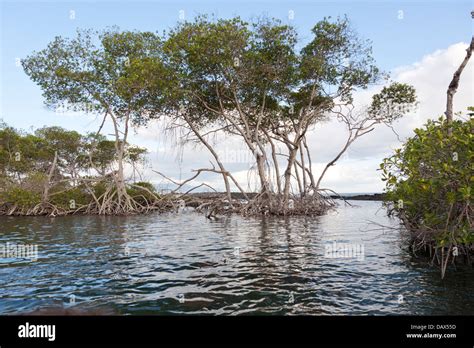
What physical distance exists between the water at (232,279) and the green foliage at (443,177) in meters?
1.28

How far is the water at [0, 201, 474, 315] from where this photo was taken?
722 cm

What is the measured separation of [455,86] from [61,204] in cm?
3179

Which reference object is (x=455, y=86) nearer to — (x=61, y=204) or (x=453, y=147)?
(x=453, y=147)

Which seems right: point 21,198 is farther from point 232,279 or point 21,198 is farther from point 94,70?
point 232,279

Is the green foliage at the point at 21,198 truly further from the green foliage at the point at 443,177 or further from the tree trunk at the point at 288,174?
the green foliage at the point at 443,177

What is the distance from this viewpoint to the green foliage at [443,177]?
873cm

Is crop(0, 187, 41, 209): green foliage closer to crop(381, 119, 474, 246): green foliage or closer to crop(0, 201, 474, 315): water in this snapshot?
crop(0, 201, 474, 315): water

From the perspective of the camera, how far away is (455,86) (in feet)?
36.7

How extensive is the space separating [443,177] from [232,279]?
5963 mm

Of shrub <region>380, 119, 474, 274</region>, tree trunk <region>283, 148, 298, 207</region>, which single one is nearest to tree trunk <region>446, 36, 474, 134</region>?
shrub <region>380, 119, 474, 274</region>

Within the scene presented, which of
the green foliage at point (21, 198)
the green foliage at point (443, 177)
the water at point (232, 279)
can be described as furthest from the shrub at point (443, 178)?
the green foliage at point (21, 198)

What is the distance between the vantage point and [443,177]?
29.9 ft

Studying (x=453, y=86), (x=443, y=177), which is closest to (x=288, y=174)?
(x=453, y=86)

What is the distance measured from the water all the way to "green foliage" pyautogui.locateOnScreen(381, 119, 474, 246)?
1283 mm
